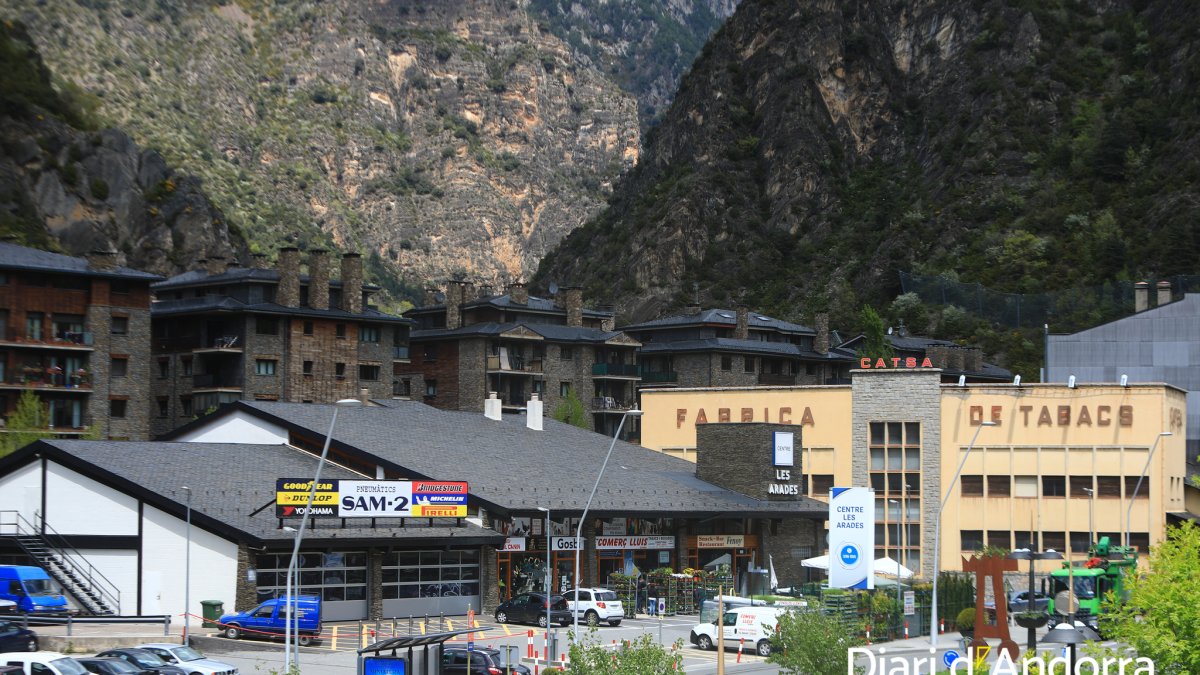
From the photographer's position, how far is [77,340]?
369 ft

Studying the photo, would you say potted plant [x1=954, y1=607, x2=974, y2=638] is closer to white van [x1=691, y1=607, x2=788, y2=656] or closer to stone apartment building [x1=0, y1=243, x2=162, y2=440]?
white van [x1=691, y1=607, x2=788, y2=656]

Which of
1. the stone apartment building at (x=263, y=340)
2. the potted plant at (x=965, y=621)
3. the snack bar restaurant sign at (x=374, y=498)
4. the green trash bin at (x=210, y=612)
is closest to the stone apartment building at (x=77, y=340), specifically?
the stone apartment building at (x=263, y=340)

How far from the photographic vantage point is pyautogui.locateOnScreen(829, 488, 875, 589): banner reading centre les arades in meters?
61.1

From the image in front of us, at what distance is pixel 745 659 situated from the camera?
5997 centimetres

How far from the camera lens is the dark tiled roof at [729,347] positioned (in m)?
148

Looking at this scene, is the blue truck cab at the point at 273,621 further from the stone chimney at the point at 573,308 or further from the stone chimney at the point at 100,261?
the stone chimney at the point at 573,308

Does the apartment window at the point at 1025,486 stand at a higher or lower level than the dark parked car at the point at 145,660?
higher

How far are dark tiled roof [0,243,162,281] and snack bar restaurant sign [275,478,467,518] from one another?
48924 millimetres

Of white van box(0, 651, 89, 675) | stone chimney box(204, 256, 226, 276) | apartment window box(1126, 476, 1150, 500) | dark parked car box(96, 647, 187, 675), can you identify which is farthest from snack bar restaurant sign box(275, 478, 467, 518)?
stone chimney box(204, 256, 226, 276)

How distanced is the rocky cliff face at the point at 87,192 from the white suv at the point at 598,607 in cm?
7701

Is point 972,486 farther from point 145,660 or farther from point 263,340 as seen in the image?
point 145,660

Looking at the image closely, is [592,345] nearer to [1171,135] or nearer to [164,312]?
[164,312]

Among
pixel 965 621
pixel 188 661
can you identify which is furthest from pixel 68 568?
pixel 965 621

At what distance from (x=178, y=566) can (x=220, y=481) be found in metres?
5.93
